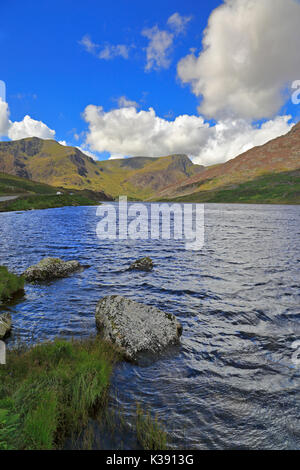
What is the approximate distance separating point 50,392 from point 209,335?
7.26m

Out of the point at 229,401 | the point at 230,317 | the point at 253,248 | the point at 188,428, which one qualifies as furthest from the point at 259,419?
the point at 253,248

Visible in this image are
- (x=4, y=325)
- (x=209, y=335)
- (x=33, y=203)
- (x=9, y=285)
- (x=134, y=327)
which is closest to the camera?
(x=134, y=327)

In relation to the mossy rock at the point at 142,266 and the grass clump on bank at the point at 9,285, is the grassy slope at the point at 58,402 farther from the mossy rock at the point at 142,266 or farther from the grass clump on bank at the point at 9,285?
the mossy rock at the point at 142,266

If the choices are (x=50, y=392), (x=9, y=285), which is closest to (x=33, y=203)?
(x=9, y=285)

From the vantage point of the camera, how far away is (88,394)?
6426 mm

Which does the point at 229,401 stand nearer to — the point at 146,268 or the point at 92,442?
the point at 92,442

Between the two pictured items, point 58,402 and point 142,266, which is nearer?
point 58,402

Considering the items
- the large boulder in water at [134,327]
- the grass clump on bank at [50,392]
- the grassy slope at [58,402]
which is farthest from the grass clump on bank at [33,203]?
the grassy slope at [58,402]

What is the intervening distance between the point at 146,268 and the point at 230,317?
10.2 meters

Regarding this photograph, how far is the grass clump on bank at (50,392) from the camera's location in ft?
15.8

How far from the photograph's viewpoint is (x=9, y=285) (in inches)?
586

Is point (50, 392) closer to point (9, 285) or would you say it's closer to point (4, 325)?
point (4, 325)

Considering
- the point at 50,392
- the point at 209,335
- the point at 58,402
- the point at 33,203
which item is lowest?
the point at 209,335

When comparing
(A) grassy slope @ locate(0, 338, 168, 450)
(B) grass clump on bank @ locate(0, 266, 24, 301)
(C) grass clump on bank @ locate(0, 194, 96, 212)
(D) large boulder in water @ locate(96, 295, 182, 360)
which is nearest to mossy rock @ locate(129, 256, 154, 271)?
(B) grass clump on bank @ locate(0, 266, 24, 301)
